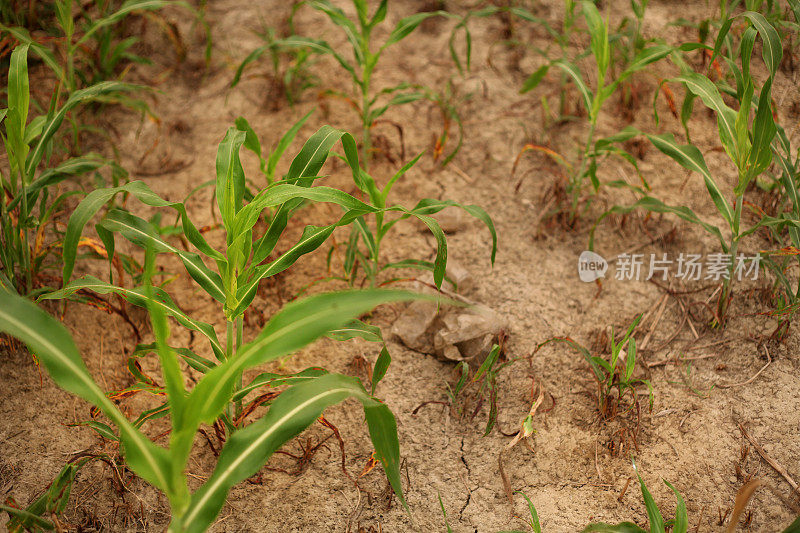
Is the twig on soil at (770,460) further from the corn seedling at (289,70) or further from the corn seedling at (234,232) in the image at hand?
the corn seedling at (289,70)

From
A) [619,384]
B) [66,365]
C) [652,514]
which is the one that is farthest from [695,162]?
[66,365]

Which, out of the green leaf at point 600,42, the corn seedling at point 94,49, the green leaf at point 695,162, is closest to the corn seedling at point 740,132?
the green leaf at point 695,162

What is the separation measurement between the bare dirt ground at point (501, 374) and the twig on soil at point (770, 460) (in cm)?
2

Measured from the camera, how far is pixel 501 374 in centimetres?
217

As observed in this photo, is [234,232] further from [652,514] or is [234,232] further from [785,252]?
[785,252]

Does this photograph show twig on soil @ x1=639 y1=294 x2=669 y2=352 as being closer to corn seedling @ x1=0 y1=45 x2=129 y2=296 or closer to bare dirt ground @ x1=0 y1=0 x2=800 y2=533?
bare dirt ground @ x1=0 y1=0 x2=800 y2=533

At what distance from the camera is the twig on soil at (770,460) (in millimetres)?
1844

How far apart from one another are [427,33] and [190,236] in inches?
85.0

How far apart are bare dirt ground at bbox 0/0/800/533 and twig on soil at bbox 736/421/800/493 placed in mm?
16

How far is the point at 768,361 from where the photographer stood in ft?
7.02

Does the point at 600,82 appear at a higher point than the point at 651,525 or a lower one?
higher

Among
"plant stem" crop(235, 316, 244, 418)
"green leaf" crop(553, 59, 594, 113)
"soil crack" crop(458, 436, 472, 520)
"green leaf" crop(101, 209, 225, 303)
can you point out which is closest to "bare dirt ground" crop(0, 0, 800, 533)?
"soil crack" crop(458, 436, 472, 520)

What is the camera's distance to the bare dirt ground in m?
1.83

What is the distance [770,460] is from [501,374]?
0.85 meters
